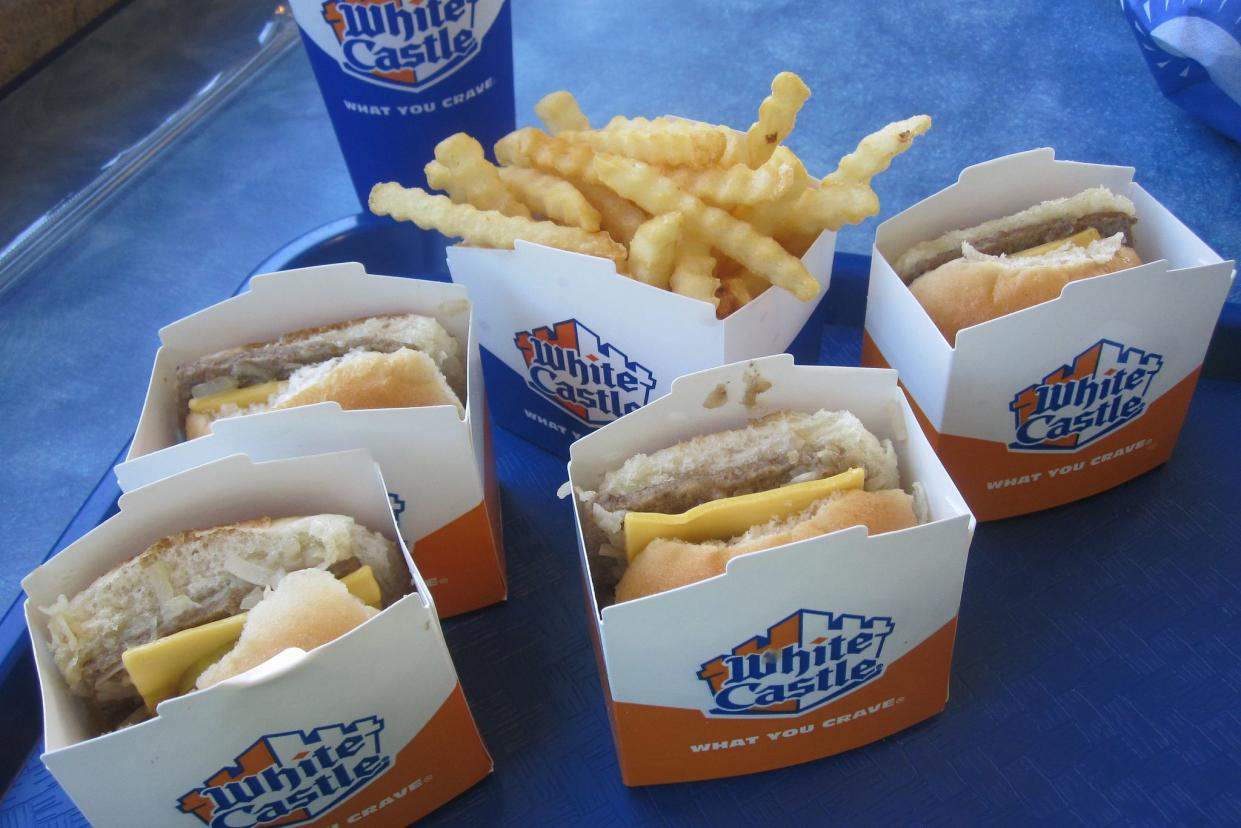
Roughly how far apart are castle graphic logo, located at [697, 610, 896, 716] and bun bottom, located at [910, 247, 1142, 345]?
517 mm

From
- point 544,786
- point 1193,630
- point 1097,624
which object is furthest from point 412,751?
point 1193,630

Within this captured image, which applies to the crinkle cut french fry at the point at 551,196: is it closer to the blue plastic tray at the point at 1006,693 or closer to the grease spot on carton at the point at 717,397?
the grease spot on carton at the point at 717,397

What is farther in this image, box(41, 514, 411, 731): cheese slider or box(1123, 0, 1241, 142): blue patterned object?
box(1123, 0, 1241, 142): blue patterned object

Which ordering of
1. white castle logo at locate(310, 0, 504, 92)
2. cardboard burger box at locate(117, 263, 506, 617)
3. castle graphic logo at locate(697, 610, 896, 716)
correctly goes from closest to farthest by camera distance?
castle graphic logo at locate(697, 610, 896, 716) < cardboard burger box at locate(117, 263, 506, 617) < white castle logo at locate(310, 0, 504, 92)

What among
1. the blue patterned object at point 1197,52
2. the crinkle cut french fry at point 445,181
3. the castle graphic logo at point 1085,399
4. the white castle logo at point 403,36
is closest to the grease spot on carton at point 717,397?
the castle graphic logo at point 1085,399

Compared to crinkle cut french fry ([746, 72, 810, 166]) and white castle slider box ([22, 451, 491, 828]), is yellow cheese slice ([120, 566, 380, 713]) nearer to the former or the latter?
white castle slider box ([22, 451, 491, 828])

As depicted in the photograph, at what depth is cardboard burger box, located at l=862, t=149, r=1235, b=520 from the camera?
1.40m

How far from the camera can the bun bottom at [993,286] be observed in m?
1.49

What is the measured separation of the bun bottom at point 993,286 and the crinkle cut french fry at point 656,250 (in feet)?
1.28

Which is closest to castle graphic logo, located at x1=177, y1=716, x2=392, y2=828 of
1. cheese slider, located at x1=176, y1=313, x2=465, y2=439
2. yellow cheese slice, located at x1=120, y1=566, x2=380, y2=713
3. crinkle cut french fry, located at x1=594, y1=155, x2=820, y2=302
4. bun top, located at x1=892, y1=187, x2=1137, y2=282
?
yellow cheese slice, located at x1=120, y1=566, x2=380, y2=713

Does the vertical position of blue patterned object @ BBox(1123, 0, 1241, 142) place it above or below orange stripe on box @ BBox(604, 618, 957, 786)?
above

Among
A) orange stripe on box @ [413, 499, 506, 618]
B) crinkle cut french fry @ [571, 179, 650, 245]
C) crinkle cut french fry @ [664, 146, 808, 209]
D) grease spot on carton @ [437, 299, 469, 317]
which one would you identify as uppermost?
crinkle cut french fry @ [664, 146, 808, 209]

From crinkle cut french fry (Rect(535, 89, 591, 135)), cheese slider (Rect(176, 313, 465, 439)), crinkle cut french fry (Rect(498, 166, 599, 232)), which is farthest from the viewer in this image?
crinkle cut french fry (Rect(535, 89, 591, 135))

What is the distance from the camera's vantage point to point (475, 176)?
62.3 inches
